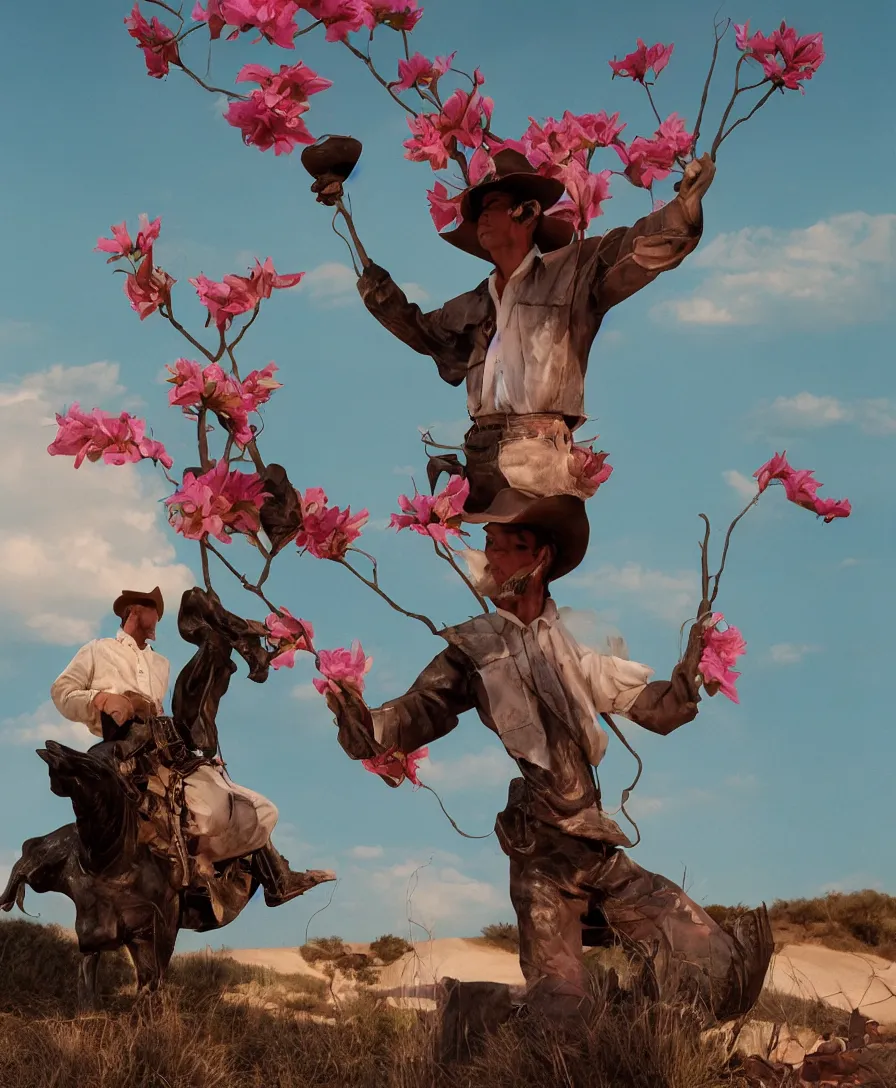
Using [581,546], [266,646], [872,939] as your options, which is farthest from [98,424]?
[872,939]

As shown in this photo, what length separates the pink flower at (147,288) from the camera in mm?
4953

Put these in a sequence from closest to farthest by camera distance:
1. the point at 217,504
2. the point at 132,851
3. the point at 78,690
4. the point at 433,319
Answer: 1. the point at 217,504
2. the point at 433,319
3. the point at 132,851
4. the point at 78,690

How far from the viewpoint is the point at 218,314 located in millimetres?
5094

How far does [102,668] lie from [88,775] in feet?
3.33

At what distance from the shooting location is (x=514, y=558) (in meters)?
5.43

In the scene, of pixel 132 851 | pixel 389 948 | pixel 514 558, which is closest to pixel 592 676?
pixel 514 558

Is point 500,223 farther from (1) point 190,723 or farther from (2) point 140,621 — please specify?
(2) point 140,621

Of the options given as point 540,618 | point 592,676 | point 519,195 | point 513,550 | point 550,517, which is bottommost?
point 592,676

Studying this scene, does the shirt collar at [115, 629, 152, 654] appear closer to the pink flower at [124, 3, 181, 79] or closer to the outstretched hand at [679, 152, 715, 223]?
the pink flower at [124, 3, 181, 79]

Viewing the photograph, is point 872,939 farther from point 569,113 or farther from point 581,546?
point 569,113

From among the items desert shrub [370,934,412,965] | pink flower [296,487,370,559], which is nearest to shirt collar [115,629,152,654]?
pink flower [296,487,370,559]

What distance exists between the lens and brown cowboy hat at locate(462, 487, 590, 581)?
17.6 feet

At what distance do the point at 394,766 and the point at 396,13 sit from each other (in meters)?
3.16

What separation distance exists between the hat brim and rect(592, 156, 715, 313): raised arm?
0.22 metres
